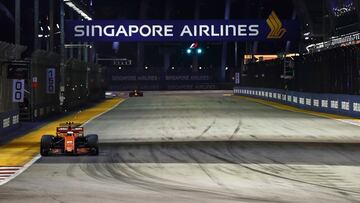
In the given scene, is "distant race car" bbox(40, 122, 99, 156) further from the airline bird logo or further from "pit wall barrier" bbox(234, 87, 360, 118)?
the airline bird logo

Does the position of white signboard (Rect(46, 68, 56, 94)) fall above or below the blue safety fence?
above

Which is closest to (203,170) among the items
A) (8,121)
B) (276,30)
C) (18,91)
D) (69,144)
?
(69,144)

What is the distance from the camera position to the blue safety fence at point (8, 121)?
22.4 metres

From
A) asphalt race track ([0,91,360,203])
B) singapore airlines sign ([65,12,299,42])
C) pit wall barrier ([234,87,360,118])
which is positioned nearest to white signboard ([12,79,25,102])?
asphalt race track ([0,91,360,203])

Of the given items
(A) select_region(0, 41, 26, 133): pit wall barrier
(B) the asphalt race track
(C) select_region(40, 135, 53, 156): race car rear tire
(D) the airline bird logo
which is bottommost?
(B) the asphalt race track

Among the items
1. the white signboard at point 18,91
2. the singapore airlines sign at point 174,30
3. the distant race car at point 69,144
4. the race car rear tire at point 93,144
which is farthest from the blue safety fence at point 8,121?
the singapore airlines sign at point 174,30

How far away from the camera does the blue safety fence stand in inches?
883

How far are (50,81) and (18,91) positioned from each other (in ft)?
31.2

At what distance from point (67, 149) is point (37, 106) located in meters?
15.7

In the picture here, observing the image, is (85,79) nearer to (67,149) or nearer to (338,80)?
(338,80)

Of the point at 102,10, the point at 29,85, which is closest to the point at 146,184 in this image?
the point at 29,85

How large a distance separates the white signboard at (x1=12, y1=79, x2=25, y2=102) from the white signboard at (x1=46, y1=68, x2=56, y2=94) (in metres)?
8.88

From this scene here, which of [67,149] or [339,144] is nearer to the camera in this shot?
[67,149]

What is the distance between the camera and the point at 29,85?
Result: 2931 cm
